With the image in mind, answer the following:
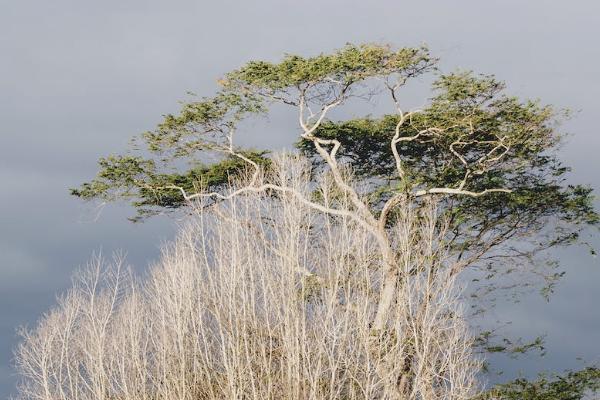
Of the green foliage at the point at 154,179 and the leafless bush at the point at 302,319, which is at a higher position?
the green foliage at the point at 154,179

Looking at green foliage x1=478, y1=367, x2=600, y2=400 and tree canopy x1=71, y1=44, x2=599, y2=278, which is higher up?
tree canopy x1=71, y1=44, x2=599, y2=278

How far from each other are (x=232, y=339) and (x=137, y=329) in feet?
13.9

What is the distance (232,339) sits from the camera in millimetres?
18391

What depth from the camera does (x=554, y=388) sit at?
2025cm

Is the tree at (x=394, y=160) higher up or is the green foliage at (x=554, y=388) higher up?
the tree at (x=394, y=160)

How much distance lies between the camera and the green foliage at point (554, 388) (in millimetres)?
19953

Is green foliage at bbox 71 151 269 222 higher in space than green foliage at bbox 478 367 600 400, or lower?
higher

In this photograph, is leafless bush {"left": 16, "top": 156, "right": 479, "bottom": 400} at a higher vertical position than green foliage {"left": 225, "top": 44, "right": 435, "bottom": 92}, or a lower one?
Answer: lower

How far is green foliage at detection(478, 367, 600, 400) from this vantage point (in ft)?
65.5

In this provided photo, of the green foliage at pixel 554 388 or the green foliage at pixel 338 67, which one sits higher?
the green foliage at pixel 338 67

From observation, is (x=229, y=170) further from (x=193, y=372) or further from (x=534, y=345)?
(x=534, y=345)

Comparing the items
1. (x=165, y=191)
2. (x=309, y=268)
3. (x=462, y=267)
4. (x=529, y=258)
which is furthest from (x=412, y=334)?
(x=165, y=191)

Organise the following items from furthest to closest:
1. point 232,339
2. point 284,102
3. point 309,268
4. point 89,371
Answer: point 89,371 < point 284,102 < point 309,268 < point 232,339

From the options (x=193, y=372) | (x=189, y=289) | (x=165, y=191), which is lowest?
(x=193, y=372)
